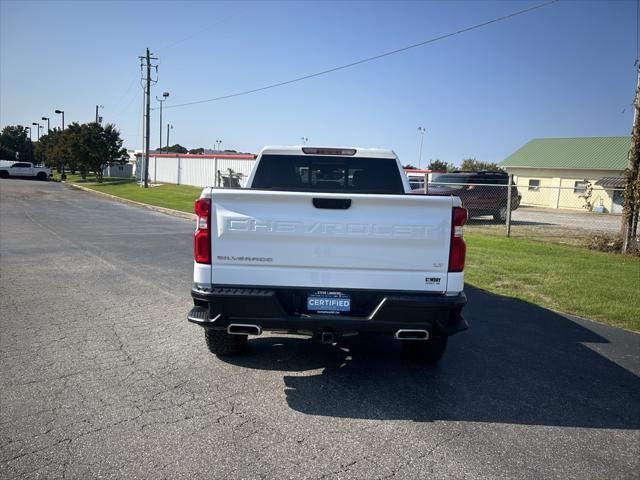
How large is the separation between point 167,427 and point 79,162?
48.5m

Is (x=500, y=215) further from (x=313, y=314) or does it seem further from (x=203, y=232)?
(x=203, y=232)

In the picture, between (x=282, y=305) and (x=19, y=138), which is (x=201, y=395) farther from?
(x=19, y=138)

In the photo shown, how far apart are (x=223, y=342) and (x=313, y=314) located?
1148 mm

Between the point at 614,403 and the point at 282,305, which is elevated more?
the point at 282,305

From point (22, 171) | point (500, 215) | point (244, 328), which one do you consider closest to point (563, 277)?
point (244, 328)

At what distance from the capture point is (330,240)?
3914 mm

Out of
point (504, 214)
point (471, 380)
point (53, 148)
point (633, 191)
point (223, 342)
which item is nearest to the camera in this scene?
point (471, 380)

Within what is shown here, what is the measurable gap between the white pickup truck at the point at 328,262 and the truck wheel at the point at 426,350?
0.69 metres

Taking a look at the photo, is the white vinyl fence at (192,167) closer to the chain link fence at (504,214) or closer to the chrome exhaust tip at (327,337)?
the chain link fence at (504,214)

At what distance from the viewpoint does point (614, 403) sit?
13.8 feet

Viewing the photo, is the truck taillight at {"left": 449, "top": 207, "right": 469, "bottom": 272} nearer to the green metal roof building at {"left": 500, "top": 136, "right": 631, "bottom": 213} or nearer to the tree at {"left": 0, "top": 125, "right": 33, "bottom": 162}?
the green metal roof building at {"left": 500, "top": 136, "right": 631, "bottom": 213}

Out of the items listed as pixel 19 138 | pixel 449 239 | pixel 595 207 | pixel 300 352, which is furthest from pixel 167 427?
pixel 19 138

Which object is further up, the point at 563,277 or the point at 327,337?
the point at 327,337

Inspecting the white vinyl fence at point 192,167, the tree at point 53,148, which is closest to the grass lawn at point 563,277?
the white vinyl fence at point 192,167
